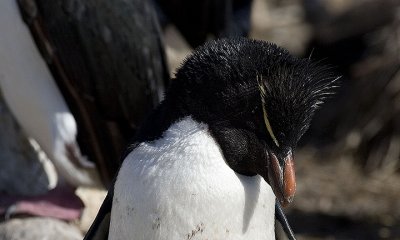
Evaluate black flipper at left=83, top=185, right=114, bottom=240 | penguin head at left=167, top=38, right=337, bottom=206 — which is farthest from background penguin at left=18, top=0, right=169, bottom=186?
penguin head at left=167, top=38, right=337, bottom=206

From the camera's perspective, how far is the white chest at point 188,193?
2.20 m

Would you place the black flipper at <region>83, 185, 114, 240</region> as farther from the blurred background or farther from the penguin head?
the blurred background

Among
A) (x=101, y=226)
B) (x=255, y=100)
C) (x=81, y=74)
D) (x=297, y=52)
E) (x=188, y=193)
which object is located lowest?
(x=297, y=52)

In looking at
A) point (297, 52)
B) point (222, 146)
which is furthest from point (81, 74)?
point (297, 52)

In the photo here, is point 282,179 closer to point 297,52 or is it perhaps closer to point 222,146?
point 222,146

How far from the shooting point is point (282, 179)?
2.13 metres

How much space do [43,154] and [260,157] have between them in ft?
6.20

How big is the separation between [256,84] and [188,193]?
0.31 meters

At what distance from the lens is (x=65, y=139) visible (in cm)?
358

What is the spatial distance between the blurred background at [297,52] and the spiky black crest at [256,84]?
14.3 inches

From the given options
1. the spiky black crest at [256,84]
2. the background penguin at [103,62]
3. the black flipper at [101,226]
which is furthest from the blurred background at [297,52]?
the black flipper at [101,226]

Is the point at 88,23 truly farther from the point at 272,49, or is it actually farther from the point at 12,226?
the point at 272,49

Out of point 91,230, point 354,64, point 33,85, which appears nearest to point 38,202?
point 33,85

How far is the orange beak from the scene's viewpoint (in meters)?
2.12
